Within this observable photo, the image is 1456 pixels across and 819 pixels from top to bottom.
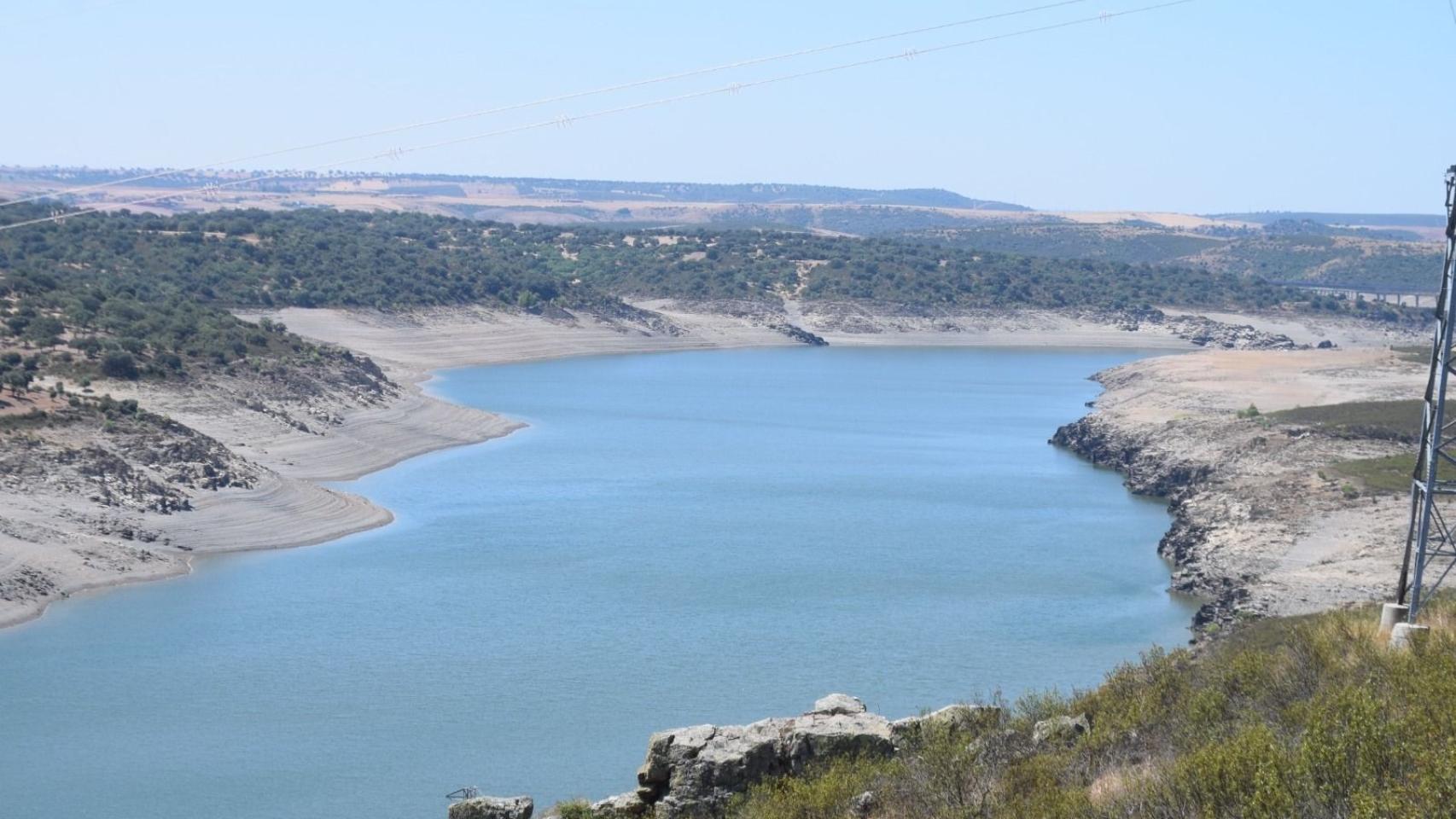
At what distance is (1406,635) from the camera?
12.8 meters

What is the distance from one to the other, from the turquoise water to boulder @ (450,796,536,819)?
6.21 meters

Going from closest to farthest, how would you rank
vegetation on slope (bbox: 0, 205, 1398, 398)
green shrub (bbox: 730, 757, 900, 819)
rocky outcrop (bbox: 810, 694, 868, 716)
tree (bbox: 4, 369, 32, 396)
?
1. green shrub (bbox: 730, 757, 900, 819)
2. rocky outcrop (bbox: 810, 694, 868, 716)
3. tree (bbox: 4, 369, 32, 396)
4. vegetation on slope (bbox: 0, 205, 1398, 398)

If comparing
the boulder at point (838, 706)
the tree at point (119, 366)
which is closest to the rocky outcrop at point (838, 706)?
the boulder at point (838, 706)

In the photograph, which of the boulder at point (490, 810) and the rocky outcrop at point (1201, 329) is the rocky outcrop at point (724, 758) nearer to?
the boulder at point (490, 810)

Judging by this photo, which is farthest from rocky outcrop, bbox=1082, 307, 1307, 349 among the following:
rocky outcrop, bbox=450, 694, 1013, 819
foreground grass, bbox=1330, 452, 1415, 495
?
rocky outcrop, bbox=450, 694, 1013, 819

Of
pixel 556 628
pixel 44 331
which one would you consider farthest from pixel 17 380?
pixel 556 628

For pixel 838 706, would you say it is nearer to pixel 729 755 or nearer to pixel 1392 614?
pixel 729 755

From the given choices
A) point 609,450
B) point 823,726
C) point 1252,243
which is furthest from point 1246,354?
point 1252,243

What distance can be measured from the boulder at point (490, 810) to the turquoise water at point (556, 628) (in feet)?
20.4

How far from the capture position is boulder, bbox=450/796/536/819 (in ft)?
41.3

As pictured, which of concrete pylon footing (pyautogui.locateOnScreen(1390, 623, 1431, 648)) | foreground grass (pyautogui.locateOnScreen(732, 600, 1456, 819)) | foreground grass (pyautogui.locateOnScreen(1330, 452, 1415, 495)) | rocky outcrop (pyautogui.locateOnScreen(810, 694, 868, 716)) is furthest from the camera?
foreground grass (pyautogui.locateOnScreen(1330, 452, 1415, 495))

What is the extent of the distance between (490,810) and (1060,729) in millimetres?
4297

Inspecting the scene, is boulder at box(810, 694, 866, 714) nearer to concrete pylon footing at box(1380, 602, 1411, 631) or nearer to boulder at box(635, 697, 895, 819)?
boulder at box(635, 697, 895, 819)

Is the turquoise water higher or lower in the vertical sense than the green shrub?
lower
